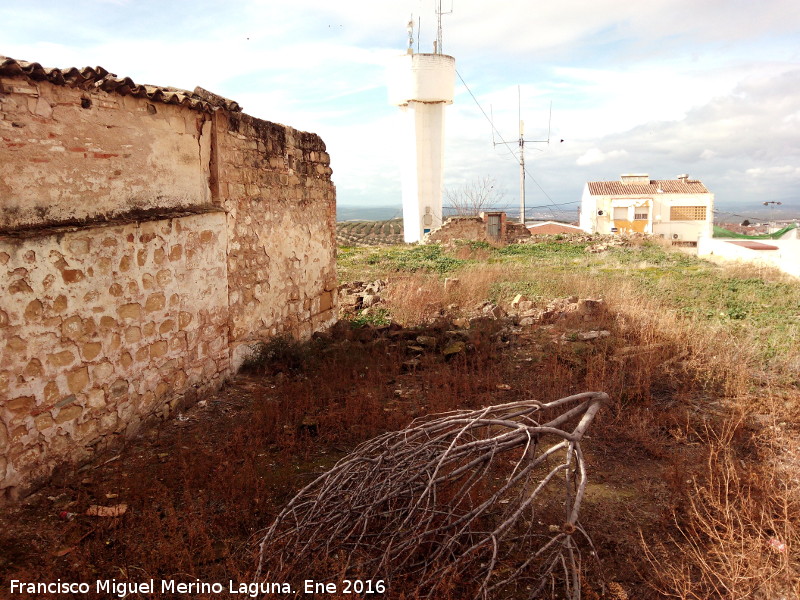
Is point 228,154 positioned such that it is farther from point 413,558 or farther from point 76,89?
point 413,558

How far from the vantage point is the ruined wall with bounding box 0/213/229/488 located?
3859mm

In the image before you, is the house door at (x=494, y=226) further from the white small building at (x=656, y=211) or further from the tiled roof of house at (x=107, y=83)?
the tiled roof of house at (x=107, y=83)

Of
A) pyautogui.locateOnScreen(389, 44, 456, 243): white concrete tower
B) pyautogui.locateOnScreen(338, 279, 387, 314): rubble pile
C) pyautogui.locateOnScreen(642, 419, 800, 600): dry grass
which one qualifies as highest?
pyautogui.locateOnScreen(389, 44, 456, 243): white concrete tower

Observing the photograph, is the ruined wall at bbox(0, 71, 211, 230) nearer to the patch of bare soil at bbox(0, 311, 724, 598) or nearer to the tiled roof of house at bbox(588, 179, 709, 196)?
the patch of bare soil at bbox(0, 311, 724, 598)

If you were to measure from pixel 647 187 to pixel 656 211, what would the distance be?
2230mm

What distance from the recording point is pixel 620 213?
1722 inches

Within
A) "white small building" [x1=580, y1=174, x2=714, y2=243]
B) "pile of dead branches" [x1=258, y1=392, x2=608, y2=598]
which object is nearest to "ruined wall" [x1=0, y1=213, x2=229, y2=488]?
"pile of dead branches" [x1=258, y1=392, x2=608, y2=598]

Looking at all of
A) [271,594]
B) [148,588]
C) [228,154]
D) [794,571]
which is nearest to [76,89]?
[228,154]

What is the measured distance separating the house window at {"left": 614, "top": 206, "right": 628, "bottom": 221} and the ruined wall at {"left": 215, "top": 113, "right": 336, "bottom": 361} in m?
38.8

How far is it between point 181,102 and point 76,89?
3.74 feet

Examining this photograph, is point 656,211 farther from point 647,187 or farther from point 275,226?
point 275,226

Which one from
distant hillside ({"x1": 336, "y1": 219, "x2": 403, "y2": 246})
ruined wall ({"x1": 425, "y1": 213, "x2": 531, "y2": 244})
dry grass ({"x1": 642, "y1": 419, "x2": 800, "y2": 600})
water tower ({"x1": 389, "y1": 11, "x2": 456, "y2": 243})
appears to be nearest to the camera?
dry grass ({"x1": 642, "y1": 419, "x2": 800, "y2": 600})

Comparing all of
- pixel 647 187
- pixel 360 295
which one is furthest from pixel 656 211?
pixel 360 295

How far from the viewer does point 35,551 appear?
11.1 ft
